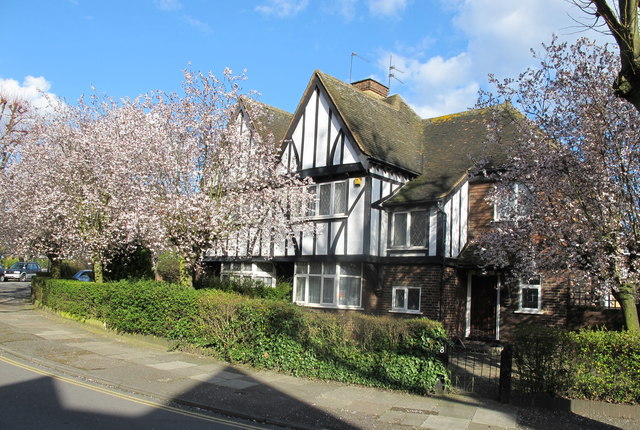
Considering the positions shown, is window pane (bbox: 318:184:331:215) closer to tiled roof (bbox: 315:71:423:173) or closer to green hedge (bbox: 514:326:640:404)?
tiled roof (bbox: 315:71:423:173)

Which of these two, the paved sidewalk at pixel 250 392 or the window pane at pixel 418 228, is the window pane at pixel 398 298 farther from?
the paved sidewalk at pixel 250 392

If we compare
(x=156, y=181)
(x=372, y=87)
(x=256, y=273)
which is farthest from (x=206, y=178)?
(x=372, y=87)

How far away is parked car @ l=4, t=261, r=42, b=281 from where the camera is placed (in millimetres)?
44062

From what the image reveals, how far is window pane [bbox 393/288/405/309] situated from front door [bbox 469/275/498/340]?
2.51 m

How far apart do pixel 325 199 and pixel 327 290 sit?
11.0ft

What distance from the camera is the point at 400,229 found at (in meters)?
18.2

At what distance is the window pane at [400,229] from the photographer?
18125 mm

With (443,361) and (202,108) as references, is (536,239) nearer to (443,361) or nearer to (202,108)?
(443,361)

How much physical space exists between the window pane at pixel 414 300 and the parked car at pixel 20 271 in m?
36.4

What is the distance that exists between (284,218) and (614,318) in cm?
1013

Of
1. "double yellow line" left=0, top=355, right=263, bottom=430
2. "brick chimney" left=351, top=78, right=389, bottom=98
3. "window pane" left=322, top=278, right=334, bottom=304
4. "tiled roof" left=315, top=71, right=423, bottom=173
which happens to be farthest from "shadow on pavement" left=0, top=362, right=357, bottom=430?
"brick chimney" left=351, top=78, right=389, bottom=98

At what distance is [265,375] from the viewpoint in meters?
11.6

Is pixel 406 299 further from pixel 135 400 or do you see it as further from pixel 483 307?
pixel 135 400

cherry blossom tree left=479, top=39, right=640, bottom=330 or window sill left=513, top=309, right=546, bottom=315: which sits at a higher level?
cherry blossom tree left=479, top=39, right=640, bottom=330
